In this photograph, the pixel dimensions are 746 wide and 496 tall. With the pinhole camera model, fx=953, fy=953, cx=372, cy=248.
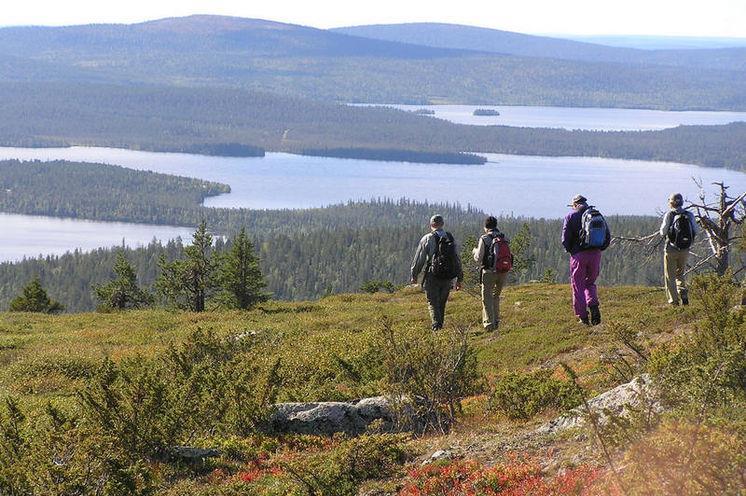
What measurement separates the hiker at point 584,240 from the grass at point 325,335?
1.37 meters

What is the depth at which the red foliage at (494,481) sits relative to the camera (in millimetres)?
10414

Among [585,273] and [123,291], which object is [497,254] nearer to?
[585,273]

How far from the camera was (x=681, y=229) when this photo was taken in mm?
22125

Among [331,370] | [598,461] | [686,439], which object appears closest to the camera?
[686,439]

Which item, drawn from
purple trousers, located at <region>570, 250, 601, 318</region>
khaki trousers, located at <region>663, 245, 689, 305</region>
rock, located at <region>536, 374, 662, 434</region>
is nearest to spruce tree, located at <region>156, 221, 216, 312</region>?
purple trousers, located at <region>570, 250, 601, 318</region>

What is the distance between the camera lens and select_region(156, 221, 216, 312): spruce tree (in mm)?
50175

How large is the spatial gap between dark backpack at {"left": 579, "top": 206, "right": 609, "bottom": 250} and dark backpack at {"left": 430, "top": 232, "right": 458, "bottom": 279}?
3059mm

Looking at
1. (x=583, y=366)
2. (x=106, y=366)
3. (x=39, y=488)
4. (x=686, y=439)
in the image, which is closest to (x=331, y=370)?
(x=583, y=366)

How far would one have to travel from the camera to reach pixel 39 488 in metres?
11.0

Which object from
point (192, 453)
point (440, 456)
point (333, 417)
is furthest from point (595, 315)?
point (192, 453)

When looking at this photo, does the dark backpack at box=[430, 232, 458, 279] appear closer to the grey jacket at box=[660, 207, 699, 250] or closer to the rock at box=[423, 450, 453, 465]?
the grey jacket at box=[660, 207, 699, 250]

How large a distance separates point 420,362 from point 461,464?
11.1 ft

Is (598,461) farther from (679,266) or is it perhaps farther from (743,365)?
(679,266)

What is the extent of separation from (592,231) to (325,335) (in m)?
8.73
